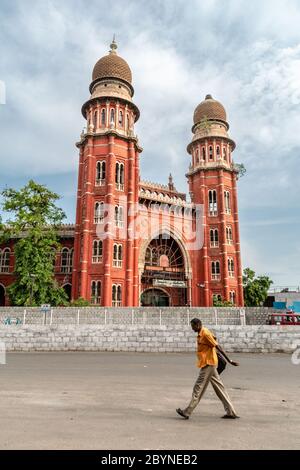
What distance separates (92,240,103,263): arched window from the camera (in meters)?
27.6

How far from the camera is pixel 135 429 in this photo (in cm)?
433

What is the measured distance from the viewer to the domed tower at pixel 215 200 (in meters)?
33.1

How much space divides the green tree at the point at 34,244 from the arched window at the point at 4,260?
9428 millimetres

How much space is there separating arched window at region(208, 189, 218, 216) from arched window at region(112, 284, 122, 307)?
1452cm

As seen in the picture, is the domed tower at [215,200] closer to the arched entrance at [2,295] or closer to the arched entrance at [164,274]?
the arched entrance at [164,274]

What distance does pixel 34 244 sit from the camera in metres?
24.9

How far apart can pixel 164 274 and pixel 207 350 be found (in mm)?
27535

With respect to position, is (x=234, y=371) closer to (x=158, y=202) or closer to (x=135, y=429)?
(x=135, y=429)

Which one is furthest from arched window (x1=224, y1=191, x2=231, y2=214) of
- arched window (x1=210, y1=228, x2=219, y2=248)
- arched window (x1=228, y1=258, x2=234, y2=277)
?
arched window (x1=228, y1=258, x2=234, y2=277)

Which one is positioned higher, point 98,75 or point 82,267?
point 98,75

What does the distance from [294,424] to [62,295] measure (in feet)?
75.1

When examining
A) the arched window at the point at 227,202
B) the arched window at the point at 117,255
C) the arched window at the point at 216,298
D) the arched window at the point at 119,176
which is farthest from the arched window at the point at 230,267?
the arched window at the point at 119,176

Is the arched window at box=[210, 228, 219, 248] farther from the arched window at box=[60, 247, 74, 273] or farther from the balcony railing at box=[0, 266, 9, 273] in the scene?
the balcony railing at box=[0, 266, 9, 273]
